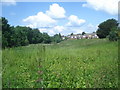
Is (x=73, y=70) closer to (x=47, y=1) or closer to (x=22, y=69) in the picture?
(x=22, y=69)

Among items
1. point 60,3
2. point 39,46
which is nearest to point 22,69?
Answer: point 39,46

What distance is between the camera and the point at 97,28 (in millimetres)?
2139

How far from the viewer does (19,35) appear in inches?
82.4

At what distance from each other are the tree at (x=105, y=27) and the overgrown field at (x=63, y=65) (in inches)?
2.9

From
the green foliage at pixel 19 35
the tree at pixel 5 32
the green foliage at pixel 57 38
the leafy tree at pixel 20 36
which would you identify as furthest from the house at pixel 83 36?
the tree at pixel 5 32

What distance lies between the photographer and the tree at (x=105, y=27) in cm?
215

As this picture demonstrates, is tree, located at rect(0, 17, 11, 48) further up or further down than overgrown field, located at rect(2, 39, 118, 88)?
further up

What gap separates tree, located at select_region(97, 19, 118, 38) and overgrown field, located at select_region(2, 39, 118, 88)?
0.24ft

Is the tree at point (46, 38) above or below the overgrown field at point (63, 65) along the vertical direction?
above

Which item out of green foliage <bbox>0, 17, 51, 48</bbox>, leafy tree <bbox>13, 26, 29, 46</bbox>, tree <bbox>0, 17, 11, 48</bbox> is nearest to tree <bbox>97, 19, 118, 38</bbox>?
green foliage <bbox>0, 17, 51, 48</bbox>

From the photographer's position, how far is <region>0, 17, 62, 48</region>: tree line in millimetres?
2098

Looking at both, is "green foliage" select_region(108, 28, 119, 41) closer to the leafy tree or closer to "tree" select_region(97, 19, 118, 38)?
"tree" select_region(97, 19, 118, 38)

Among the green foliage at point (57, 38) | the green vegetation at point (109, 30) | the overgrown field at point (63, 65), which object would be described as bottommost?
the overgrown field at point (63, 65)

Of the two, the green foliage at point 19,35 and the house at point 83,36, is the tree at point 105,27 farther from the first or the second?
the green foliage at point 19,35
